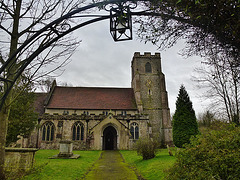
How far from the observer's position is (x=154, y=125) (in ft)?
99.8

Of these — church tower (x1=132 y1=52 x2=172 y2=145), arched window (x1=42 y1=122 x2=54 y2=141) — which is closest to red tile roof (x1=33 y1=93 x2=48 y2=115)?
arched window (x1=42 y1=122 x2=54 y2=141)

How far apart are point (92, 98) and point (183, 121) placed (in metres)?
16.8

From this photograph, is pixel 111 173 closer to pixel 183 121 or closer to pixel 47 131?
pixel 183 121

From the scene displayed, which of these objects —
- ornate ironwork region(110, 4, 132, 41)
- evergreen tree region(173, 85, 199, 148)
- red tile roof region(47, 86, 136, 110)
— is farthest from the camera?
red tile roof region(47, 86, 136, 110)

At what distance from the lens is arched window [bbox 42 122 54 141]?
78.8 feet

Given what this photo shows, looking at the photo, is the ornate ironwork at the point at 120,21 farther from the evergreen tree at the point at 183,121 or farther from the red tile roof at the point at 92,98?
the red tile roof at the point at 92,98

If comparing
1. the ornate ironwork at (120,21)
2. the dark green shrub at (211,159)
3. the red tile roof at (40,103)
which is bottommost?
the dark green shrub at (211,159)

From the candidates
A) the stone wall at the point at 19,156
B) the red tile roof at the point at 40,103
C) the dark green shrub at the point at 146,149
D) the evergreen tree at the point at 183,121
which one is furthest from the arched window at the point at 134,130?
the stone wall at the point at 19,156

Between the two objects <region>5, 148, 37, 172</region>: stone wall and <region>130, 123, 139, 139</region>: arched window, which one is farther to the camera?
<region>130, 123, 139, 139</region>: arched window

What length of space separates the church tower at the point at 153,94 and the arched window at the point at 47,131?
46.4ft

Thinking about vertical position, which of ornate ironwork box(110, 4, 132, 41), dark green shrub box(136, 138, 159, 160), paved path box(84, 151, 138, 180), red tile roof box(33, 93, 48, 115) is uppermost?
red tile roof box(33, 93, 48, 115)

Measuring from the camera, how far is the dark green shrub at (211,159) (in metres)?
3.70

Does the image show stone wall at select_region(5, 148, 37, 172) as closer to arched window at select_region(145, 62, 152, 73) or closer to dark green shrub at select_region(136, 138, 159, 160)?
dark green shrub at select_region(136, 138, 159, 160)

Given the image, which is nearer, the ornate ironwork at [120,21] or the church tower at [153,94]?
the ornate ironwork at [120,21]
